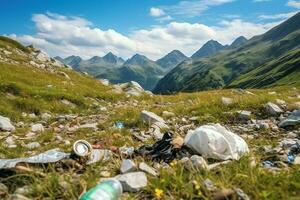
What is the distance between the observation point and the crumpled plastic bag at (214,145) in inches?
331

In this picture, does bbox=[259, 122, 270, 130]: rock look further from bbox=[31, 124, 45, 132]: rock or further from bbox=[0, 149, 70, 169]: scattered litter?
bbox=[31, 124, 45, 132]: rock

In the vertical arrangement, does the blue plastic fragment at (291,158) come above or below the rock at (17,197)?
below

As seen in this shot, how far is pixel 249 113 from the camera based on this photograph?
1627 cm

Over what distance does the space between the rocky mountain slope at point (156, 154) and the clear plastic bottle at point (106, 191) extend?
0.67ft

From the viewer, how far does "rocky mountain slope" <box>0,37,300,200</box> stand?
21.3 feet

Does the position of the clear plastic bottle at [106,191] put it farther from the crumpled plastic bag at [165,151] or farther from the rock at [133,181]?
the crumpled plastic bag at [165,151]

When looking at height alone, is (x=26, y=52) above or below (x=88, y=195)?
above

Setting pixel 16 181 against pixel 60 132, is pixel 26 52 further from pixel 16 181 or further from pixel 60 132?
pixel 16 181

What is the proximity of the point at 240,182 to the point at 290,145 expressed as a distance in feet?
14.8

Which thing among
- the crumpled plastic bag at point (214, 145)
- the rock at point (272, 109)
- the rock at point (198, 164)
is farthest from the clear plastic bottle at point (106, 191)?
the rock at point (272, 109)

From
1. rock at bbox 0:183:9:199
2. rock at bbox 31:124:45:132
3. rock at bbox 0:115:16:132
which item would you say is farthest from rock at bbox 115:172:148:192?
rock at bbox 0:115:16:132

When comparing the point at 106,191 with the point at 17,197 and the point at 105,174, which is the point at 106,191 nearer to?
the point at 17,197

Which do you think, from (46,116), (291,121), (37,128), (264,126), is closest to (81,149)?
(264,126)

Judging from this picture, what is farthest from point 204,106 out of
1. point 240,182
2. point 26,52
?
Result: point 26,52
